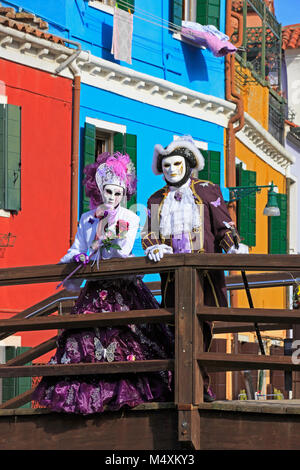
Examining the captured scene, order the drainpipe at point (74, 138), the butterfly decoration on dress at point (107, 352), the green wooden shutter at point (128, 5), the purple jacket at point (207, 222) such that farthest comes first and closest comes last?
the green wooden shutter at point (128, 5)
the drainpipe at point (74, 138)
the purple jacket at point (207, 222)
the butterfly decoration on dress at point (107, 352)

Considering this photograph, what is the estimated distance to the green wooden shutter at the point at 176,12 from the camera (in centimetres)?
1744

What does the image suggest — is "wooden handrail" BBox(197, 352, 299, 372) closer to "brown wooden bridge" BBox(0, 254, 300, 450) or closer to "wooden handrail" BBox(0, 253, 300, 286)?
"brown wooden bridge" BBox(0, 254, 300, 450)

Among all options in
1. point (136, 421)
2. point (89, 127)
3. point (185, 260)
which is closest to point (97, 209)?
point (185, 260)

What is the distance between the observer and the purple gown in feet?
21.7

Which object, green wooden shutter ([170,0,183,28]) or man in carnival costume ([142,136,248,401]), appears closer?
man in carnival costume ([142,136,248,401])

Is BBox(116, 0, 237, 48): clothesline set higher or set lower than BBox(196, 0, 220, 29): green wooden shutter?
lower

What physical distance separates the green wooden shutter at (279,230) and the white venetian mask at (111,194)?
15.0 m

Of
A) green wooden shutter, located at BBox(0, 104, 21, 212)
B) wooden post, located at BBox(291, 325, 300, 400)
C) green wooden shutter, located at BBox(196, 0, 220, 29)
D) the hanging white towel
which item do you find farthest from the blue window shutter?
wooden post, located at BBox(291, 325, 300, 400)

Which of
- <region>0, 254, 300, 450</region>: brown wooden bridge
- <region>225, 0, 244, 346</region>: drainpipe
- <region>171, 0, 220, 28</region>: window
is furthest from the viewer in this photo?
<region>225, 0, 244, 346</region>: drainpipe

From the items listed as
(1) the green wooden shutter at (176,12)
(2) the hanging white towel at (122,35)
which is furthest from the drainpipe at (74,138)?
(1) the green wooden shutter at (176,12)

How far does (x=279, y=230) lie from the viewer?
74.0 feet

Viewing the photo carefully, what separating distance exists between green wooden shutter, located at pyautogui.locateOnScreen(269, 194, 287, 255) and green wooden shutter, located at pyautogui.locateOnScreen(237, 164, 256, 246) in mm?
1739

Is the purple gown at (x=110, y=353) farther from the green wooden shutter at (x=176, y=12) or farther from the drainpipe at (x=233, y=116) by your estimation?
the drainpipe at (x=233, y=116)

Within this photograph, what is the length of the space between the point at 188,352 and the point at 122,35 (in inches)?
400
